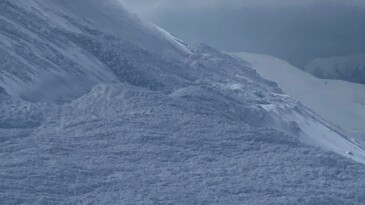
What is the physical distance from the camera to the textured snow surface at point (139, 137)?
610 cm

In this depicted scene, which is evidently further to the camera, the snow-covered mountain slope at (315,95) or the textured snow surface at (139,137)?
the snow-covered mountain slope at (315,95)

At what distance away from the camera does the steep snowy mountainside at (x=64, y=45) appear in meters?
8.72

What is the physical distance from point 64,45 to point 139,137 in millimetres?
2976

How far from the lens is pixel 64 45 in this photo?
9.78 meters

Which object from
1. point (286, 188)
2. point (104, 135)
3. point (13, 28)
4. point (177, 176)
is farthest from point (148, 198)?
point (13, 28)

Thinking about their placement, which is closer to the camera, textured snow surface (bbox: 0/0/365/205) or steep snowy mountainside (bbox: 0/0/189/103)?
textured snow surface (bbox: 0/0/365/205)

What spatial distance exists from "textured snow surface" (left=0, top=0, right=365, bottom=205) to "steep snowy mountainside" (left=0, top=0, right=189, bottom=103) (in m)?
0.02

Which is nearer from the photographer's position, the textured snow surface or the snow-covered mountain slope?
the textured snow surface

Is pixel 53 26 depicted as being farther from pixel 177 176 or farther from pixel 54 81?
pixel 177 176

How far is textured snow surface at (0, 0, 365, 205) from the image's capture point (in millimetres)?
6098

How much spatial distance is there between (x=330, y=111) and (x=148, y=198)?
329 inches

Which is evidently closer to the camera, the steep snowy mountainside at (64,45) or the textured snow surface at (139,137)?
the textured snow surface at (139,137)

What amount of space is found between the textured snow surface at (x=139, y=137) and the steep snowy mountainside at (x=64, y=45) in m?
0.02

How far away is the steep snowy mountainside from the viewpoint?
28.6 ft
